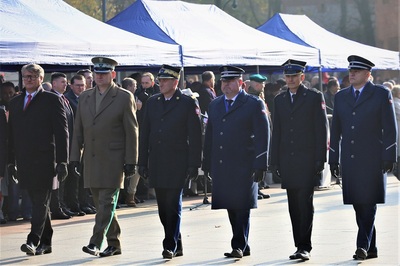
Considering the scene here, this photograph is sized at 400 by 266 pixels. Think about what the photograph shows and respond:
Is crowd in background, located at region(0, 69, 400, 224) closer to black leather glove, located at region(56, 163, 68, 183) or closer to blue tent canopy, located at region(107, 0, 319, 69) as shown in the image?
blue tent canopy, located at region(107, 0, 319, 69)

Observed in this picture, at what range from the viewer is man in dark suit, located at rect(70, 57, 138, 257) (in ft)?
37.9

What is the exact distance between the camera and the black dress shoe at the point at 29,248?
1147 centimetres

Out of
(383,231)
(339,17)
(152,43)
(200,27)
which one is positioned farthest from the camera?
(339,17)

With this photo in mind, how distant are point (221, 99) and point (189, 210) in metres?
5.42

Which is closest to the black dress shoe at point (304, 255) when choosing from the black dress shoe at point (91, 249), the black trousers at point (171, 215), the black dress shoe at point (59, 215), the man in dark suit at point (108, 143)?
the black trousers at point (171, 215)

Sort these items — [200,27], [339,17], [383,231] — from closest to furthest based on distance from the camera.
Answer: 1. [383,231]
2. [200,27]
3. [339,17]

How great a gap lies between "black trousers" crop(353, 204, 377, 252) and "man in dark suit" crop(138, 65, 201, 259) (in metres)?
1.67

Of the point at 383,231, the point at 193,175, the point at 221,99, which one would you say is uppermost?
the point at 221,99

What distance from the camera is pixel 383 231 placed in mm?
13109

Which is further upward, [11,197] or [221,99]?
[221,99]

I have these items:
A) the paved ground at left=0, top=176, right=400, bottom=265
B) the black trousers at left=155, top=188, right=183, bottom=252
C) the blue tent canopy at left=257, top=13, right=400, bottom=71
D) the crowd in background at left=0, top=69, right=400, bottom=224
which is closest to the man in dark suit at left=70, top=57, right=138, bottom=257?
the black trousers at left=155, top=188, right=183, bottom=252

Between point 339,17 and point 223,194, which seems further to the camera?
point 339,17

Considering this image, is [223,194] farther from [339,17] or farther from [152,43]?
[339,17]

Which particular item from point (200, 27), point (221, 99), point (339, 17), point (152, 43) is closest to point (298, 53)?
point (200, 27)
